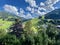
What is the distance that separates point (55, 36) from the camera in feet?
164

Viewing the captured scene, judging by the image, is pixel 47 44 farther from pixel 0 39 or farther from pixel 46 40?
pixel 0 39

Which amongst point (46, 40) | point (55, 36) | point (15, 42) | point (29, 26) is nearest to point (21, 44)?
point (15, 42)

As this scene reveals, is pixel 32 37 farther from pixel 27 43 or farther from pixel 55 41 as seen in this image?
pixel 55 41

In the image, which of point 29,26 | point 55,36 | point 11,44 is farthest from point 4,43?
point 29,26

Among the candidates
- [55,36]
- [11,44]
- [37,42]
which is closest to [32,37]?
[37,42]

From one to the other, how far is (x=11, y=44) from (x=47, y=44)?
6.82 meters

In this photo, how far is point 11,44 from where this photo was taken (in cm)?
4362

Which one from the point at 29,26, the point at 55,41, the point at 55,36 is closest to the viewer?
the point at 55,41

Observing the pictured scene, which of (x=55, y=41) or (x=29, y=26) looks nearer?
(x=55, y=41)

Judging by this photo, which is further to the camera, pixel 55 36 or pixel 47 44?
pixel 55 36

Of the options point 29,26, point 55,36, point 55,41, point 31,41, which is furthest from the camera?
point 29,26

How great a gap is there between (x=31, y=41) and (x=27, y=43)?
89 centimetres

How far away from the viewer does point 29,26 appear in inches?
2633

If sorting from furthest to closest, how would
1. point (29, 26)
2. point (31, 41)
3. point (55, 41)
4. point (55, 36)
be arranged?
1. point (29, 26)
2. point (55, 36)
3. point (55, 41)
4. point (31, 41)
